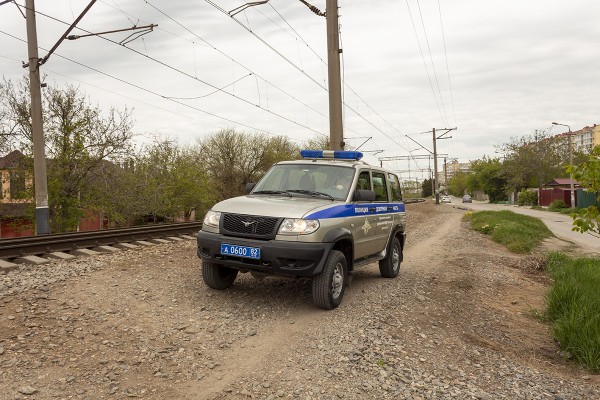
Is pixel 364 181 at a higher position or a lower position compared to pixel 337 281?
higher

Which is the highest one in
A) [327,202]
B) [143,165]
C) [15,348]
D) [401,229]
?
[143,165]

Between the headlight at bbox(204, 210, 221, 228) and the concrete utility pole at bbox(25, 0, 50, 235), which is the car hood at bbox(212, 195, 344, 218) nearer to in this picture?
the headlight at bbox(204, 210, 221, 228)

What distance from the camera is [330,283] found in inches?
210

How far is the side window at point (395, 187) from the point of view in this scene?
815 centimetres

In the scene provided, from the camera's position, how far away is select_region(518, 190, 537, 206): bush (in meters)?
57.9

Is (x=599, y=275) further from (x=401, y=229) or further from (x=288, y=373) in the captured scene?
(x=288, y=373)

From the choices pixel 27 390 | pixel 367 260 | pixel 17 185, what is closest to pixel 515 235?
pixel 367 260

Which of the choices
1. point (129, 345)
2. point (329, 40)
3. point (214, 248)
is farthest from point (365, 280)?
point (329, 40)

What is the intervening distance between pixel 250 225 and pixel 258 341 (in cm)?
136

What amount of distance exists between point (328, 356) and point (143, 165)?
71.7ft

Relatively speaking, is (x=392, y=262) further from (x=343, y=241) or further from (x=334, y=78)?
(x=334, y=78)

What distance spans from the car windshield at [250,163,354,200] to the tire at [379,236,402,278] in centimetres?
203

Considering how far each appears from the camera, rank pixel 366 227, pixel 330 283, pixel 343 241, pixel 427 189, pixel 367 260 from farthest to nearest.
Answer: pixel 427 189
pixel 367 260
pixel 366 227
pixel 343 241
pixel 330 283

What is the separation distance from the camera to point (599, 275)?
7918 millimetres
